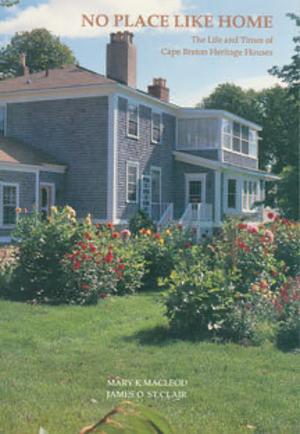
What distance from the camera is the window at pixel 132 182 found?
2306 centimetres

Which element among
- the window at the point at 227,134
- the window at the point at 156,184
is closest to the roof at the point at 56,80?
the window at the point at 156,184

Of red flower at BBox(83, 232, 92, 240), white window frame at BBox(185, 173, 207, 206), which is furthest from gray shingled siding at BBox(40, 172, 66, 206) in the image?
red flower at BBox(83, 232, 92, 240)

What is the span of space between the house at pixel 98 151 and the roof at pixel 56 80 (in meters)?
0.04

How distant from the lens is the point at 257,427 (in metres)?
4.14

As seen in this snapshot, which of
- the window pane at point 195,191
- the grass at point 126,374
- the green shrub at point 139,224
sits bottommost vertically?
the grass at point 126,374

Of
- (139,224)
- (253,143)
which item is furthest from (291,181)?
(253,143)

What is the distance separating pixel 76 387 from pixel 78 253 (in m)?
4.52

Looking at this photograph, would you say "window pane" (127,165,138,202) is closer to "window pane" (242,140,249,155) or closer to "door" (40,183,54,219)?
"door" (40,183,54,219)

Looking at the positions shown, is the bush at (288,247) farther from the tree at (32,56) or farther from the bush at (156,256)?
the tree at (32,56)

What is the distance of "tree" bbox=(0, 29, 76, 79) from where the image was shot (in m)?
19.7

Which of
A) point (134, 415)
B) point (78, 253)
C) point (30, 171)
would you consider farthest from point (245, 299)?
point (30, 171)

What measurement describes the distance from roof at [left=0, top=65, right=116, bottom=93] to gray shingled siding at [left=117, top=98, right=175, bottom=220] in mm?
1517

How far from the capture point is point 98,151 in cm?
2217

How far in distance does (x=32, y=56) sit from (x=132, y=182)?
651 centimetres
